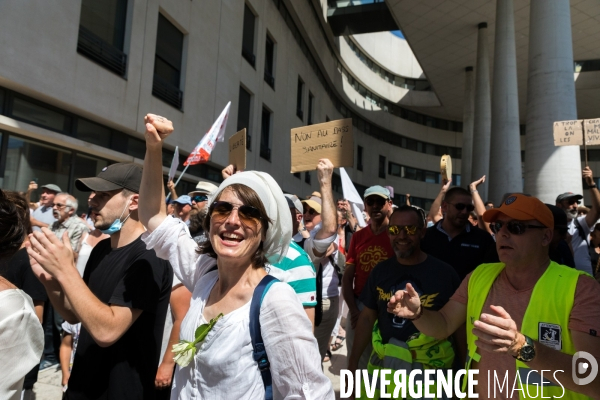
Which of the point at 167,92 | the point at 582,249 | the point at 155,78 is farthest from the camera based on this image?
the point at 167,92

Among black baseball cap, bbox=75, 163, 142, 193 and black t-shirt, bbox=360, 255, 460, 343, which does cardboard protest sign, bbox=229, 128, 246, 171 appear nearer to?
black baseball cap, bbox=75, 163, 142, 193

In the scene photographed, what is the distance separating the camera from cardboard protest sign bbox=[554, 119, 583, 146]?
5.54 meters

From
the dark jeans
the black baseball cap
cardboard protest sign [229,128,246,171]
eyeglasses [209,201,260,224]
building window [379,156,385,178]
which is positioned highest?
building window [379,156,385,178]

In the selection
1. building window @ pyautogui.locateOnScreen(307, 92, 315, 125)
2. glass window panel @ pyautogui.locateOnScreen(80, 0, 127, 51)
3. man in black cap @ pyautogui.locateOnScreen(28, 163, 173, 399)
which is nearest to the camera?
man in black cap @ pyautogui.locateOnScreen(28, 163, 173, 399)

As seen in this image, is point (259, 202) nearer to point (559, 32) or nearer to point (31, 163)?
point (31, 163)

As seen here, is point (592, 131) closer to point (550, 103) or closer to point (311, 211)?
point (550, 103)

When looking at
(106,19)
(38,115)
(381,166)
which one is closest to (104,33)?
(106,19)

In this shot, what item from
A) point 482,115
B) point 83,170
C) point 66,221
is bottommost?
point 66,221

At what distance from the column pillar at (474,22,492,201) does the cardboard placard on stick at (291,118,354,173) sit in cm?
1669

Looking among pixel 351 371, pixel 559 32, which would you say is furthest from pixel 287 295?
pixel 559 32

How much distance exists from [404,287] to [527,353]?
4.19ft

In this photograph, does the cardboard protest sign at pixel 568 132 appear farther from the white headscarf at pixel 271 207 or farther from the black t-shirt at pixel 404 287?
the white headscarf at pixel 271 207

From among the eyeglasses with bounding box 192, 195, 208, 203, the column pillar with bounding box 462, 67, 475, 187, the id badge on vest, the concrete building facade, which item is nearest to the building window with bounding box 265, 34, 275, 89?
the concrete building facade

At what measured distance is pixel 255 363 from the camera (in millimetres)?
1572
